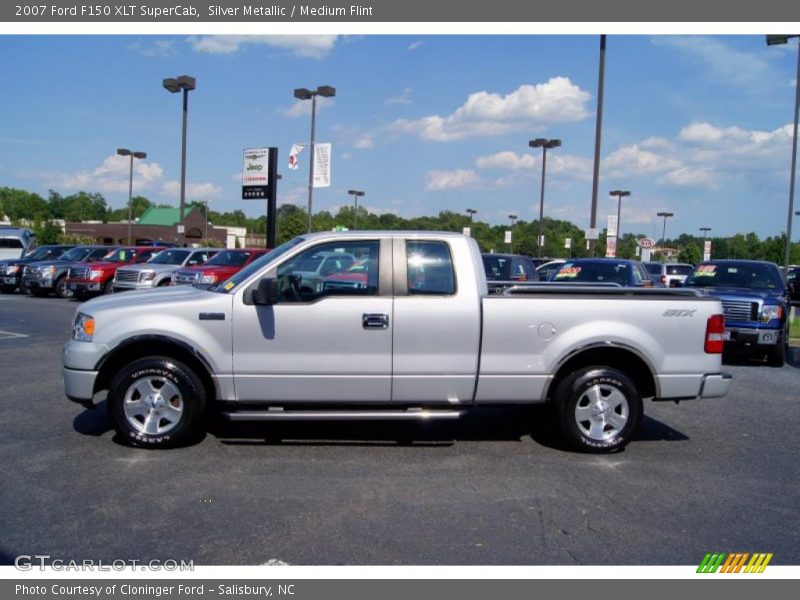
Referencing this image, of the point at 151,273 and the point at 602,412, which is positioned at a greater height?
the point at 151,273

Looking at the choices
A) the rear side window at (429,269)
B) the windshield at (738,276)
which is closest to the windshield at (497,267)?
the windshield at (738,276)

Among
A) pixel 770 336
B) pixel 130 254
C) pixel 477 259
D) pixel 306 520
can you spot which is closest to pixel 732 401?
pixel 770 336

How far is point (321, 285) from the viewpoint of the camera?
6156 mm

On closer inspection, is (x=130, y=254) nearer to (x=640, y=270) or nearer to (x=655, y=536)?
(x=640, y=270)

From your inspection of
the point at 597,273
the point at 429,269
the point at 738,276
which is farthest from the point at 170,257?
the point at 429,269

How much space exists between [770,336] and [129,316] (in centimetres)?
981

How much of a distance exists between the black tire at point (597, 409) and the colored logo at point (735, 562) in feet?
6.44

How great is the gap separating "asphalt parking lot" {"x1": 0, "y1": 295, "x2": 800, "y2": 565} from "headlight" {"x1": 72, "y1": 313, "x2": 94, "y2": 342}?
3.19 feet

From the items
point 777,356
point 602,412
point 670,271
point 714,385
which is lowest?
point 777,356

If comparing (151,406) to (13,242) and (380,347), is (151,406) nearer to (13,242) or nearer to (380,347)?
(380,347)

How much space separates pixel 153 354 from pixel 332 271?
1.73 metres

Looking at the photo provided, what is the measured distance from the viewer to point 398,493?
508cm

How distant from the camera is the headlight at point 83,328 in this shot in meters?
5.95

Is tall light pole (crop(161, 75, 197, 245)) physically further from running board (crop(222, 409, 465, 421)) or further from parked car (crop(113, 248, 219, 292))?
running board (crop(222, 409, 465, 421))
